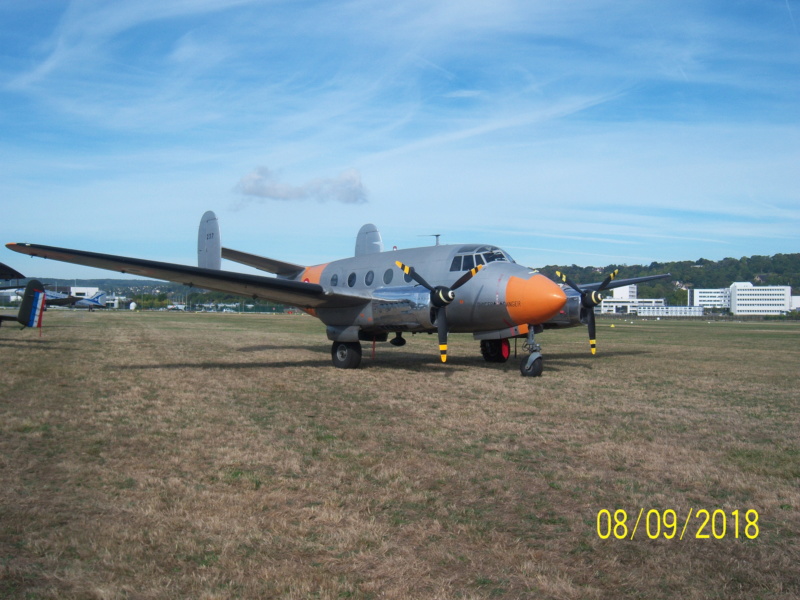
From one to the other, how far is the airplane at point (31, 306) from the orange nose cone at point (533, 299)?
17.8 meters

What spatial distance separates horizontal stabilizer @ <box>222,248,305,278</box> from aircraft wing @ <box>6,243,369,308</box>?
4.34 m

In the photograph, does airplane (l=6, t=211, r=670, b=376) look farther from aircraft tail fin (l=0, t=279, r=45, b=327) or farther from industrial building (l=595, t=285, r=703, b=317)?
industrial building (l=595, t=285, r=703, b=317)

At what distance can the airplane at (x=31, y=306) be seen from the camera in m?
22.6

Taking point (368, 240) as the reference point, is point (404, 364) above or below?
below

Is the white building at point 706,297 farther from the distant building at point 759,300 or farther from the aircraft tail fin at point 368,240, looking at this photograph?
the aircraft tail fin at point 368,240

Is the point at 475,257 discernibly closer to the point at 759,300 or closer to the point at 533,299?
the point at 533,299

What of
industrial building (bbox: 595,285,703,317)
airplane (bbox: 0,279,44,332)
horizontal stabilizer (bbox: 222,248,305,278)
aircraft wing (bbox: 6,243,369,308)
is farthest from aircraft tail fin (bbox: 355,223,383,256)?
industrial building (bbox: 595,285,703,317)

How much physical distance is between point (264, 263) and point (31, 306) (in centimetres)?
884

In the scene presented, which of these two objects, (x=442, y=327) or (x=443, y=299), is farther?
(x=442, y=327)

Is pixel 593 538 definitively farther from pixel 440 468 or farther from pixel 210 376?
pixel 210 376

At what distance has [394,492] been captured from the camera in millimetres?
5680

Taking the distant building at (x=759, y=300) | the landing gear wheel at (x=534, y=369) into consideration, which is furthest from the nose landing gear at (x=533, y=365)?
the distant building at (x=759, y=300)

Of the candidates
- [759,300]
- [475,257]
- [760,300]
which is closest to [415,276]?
[475,257]
